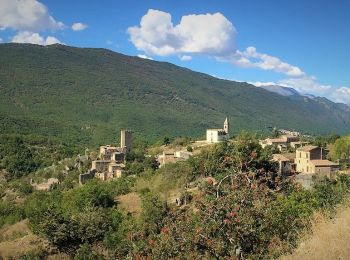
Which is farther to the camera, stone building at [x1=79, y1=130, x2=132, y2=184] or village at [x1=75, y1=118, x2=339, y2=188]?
stone building at [x1=79, y1=130, x2=132, y2=184]

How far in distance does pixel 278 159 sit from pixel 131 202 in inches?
465

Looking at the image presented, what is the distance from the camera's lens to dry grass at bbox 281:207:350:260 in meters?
A: 7.02

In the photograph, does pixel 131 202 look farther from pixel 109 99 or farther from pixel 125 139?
pixel 109 99

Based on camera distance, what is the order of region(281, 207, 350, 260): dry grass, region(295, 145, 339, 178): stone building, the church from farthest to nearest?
1. the church
2. region(295, 145, 339, 178): stone building
3. region(281, 207, 350, 260): dry grass

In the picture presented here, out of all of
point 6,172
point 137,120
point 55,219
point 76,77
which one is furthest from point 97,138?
point 55,219

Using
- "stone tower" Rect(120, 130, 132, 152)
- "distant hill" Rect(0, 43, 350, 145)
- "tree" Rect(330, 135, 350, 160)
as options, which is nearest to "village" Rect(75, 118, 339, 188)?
"stone tower" Rect(120, 130, 132, 152)

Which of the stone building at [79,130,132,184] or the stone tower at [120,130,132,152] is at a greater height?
the stone tower at [120,130,132,152]

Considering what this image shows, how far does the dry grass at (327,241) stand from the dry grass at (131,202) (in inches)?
835

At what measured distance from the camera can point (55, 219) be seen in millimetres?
24500

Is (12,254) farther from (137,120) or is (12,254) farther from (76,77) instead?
(76,77)

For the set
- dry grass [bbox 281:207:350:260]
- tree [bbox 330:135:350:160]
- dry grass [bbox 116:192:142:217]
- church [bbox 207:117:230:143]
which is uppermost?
church [bbox 207:117:230:143]

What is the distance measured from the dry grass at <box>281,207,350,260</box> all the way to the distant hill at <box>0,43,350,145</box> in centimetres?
8083

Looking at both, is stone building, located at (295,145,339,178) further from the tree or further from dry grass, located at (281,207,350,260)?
dry grass, located at (281,207,350,260)

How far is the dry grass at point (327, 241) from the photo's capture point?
7016 mm
